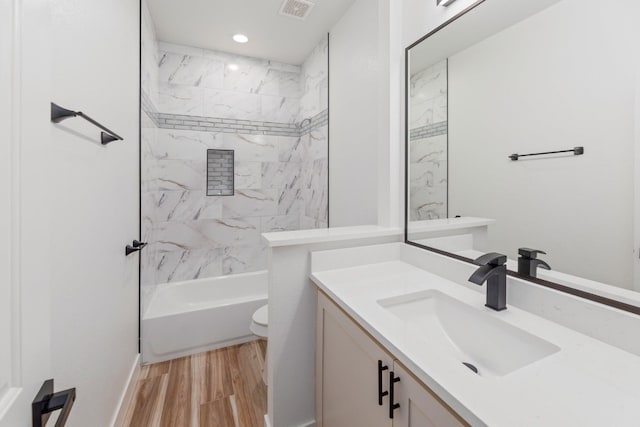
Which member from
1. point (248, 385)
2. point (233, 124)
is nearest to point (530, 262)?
point (248, 385)

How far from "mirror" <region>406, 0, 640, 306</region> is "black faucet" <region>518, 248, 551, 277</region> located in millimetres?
24

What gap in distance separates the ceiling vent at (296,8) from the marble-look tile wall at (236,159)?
20.6 inches

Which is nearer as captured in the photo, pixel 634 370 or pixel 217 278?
pixel 634 370

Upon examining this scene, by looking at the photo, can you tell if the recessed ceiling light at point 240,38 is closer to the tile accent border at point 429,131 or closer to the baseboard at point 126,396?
the tile accent border at point 429,131

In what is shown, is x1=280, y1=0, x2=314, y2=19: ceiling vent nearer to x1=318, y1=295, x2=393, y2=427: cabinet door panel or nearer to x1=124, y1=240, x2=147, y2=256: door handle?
x1=124, y1=240, x2=147, y2=256: door handle

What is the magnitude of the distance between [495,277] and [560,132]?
1.67 feet

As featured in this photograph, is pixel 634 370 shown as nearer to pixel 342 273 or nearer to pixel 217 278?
pixel 342 273

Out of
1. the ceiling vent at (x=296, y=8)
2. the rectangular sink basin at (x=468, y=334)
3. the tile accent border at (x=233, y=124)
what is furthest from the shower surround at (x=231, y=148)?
the rectangular sink basin at (x=468, y=334)

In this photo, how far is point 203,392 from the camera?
1.85m

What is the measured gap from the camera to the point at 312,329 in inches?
55.2

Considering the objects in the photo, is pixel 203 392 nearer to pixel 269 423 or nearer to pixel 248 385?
pixel 248 385

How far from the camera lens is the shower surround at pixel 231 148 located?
2734 millimetres

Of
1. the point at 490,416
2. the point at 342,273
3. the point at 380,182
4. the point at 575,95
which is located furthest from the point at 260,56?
the point at 490,416

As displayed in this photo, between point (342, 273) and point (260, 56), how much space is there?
2.66 m
